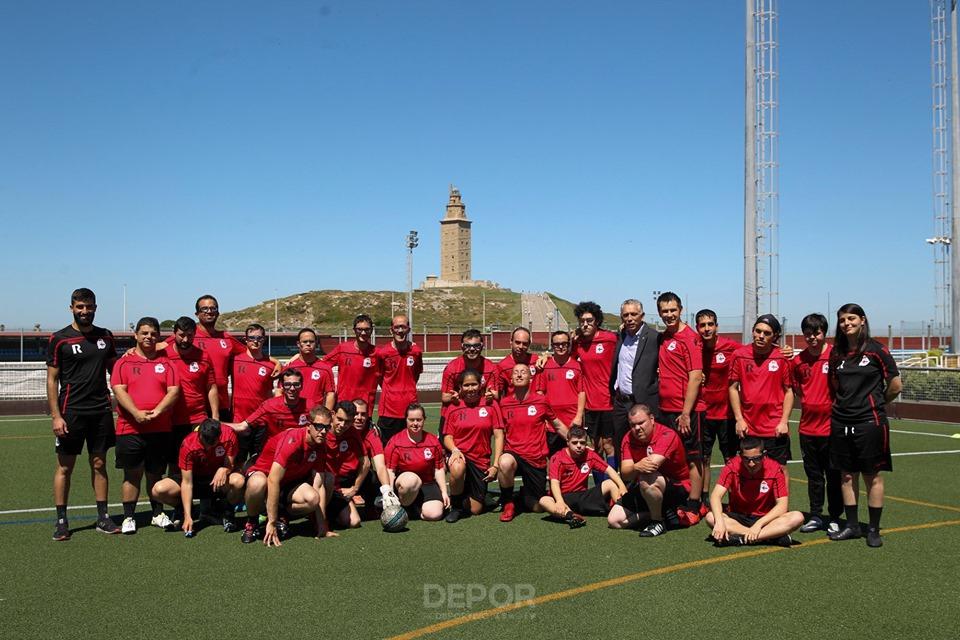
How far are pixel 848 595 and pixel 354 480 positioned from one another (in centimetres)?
430

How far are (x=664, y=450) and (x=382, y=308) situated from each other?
369ft

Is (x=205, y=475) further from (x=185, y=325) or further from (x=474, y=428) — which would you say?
(x=474, y=428)

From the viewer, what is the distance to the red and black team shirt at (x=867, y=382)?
6.61 metres

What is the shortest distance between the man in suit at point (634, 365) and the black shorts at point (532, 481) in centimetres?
89

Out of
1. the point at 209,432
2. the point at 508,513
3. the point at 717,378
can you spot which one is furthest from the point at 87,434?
the point at 717,378

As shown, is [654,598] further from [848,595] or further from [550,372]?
[550,372]

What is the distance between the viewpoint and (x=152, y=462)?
743 centimetres

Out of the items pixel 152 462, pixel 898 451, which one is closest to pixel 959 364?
pixel 898 451

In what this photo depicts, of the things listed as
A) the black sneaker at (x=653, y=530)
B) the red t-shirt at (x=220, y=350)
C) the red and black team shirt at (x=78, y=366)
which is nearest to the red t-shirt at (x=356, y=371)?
the red t-shirt at (x=220, y=350)

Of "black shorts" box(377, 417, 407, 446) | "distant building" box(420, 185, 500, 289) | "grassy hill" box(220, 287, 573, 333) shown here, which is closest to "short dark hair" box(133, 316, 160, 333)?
"black shorts" box(377, 417, 407, 446)

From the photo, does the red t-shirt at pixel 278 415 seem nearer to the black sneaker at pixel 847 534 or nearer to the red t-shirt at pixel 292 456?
the red t-shirt at pixel 292 456

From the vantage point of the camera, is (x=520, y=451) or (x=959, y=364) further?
(x=959, y=364)

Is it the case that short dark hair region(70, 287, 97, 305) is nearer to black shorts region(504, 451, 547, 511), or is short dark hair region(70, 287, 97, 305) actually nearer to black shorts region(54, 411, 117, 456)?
black shorts region(54, 411, 117, 456)

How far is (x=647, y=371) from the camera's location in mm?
7816
